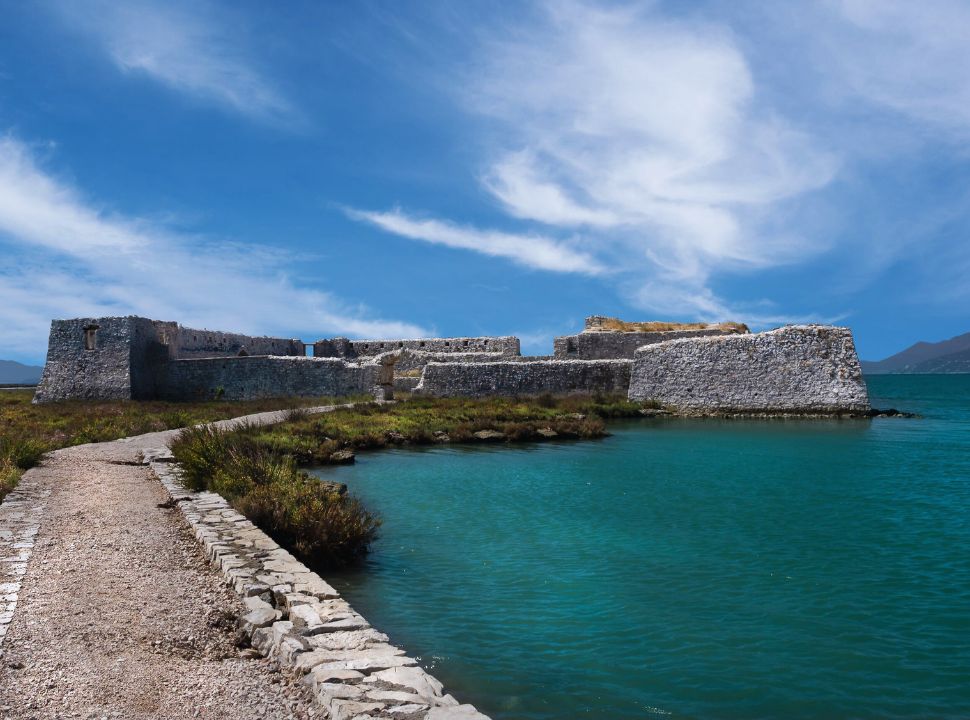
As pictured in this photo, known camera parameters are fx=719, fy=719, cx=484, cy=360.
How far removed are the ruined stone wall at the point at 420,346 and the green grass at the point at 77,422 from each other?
12.1 metres

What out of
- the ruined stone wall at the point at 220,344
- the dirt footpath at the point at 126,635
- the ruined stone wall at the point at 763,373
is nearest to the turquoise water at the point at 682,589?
the dirt footpath at the point at 126,635

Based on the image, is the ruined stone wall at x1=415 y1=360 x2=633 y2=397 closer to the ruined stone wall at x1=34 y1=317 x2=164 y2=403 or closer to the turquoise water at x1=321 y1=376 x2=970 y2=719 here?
the ruined stone wall at x1=34 y1=317 x2=164 y2=403

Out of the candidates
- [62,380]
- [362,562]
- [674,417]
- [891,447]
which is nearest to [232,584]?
[362,562]

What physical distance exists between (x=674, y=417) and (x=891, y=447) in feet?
38.5

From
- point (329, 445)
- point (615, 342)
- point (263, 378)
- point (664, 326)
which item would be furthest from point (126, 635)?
point (664, 326)

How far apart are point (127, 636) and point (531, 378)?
30.6 m

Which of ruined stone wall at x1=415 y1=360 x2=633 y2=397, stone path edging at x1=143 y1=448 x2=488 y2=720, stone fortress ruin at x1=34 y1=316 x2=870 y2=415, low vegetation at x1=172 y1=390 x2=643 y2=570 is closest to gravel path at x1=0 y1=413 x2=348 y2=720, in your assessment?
stone path edging at x1=143 y1=448 x2=488 y2=720

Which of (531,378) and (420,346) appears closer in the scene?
(531,378)

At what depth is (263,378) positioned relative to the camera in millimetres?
35531

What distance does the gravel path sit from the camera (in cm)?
432

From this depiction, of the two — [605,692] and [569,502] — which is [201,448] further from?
[605,692]

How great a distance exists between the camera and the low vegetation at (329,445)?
9016 millimetres

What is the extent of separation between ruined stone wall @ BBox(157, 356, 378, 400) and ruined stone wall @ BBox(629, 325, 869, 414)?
14145mm

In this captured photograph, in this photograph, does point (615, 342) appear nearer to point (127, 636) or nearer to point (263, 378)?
point (263, 378)
